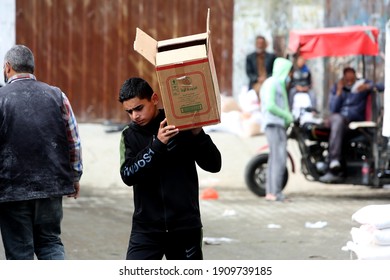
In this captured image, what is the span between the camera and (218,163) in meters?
6.14

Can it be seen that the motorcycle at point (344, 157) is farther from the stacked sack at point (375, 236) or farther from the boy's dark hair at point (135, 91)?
the boy's dark hair at point (135, 91)

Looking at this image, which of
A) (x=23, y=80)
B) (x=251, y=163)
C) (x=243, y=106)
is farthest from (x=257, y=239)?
(x=243, y=106)

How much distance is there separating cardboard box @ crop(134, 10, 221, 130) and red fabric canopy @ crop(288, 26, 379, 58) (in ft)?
26.3

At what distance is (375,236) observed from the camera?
6691 millimetres

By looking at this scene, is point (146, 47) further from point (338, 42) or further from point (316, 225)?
point (338, 42)

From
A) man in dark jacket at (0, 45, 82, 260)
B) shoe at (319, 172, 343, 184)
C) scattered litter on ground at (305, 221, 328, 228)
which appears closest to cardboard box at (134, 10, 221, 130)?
man in dark jacket at (0, 45, 82, 260)

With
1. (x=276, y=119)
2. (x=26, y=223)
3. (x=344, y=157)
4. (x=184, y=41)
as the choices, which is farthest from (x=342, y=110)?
(x=184, y=41)

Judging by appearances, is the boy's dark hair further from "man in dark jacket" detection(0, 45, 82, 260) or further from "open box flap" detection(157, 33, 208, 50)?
"man in dark jacket" detection(0, 45, 82, 260)

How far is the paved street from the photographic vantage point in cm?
1032

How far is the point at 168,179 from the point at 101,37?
492 inches

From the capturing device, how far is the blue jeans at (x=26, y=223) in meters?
6.80
